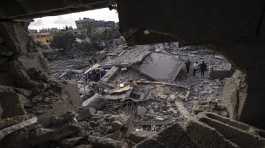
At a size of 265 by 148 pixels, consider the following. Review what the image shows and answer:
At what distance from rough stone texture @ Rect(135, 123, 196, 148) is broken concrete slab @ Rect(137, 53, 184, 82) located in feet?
31.3

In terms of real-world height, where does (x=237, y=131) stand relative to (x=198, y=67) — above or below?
below

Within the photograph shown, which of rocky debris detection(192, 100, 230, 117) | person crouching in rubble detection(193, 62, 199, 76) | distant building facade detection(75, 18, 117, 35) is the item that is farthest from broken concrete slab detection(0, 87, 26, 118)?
distant building facade detection(75, 18, 117, 35)

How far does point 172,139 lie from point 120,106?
247 inches

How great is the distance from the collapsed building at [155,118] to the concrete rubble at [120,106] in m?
0.01

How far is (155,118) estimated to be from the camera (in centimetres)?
738

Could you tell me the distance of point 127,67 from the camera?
492 inches

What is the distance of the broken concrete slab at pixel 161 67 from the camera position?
1219cm

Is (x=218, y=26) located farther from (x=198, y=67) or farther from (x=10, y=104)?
(x=198, y=67)

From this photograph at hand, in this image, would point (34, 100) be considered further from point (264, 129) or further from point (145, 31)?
point (264, 129)

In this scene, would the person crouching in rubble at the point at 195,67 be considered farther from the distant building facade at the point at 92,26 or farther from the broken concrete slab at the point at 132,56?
the distant building facade at the point at 92,26

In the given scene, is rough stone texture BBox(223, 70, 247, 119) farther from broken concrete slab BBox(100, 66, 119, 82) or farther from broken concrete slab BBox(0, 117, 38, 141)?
broken concrete slab BBox(100, 66, 119, 82)

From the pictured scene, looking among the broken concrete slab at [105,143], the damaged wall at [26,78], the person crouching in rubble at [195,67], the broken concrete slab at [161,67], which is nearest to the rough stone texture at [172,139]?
the broken concrete slab at [105,143]

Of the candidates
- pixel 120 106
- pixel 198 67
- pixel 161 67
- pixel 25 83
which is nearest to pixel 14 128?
pixel 25 83

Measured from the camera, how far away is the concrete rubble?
2414 millimetres
